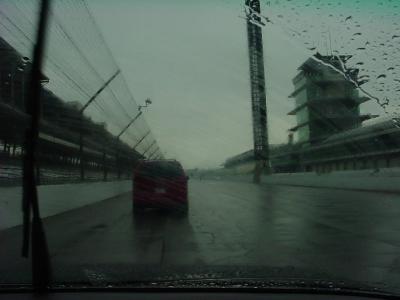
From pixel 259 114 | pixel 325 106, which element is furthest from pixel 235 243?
pixel 325 106

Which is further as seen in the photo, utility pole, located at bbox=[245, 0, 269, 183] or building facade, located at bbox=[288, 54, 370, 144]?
building facade, located at bbox=[288, 54, 370, 144]

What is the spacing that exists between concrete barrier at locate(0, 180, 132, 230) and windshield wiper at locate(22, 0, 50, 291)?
964 centimetres

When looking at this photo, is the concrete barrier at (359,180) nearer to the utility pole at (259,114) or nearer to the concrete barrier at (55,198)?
the concrete barrier at (55,198)

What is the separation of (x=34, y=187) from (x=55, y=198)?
15.3 metres

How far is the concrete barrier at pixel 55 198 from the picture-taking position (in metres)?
14.2

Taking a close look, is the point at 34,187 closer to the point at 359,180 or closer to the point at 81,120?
the point at 81,120

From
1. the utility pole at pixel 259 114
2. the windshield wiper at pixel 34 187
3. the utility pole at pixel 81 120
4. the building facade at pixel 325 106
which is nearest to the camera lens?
the windshield wiper at pixel 34 187

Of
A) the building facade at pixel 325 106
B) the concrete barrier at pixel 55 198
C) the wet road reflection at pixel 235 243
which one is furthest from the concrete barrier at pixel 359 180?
the building facade at pixel 325 106

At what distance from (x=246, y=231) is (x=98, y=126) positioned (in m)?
14.6

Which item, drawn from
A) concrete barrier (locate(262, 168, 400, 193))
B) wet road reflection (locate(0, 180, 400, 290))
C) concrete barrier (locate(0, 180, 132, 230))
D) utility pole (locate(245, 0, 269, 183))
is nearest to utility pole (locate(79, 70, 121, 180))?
concrete barrier (locate(0, 180, 132, 230))

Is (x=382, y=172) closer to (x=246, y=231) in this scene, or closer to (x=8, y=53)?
(x=246, y=231)

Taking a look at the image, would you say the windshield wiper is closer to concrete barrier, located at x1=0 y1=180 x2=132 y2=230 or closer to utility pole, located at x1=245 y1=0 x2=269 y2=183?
concrete barrier, located at x1=0 y1=180 x2=132 y2=230

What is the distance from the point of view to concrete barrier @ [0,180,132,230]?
46.6 ft

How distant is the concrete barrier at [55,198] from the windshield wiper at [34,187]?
9645 millimetres
